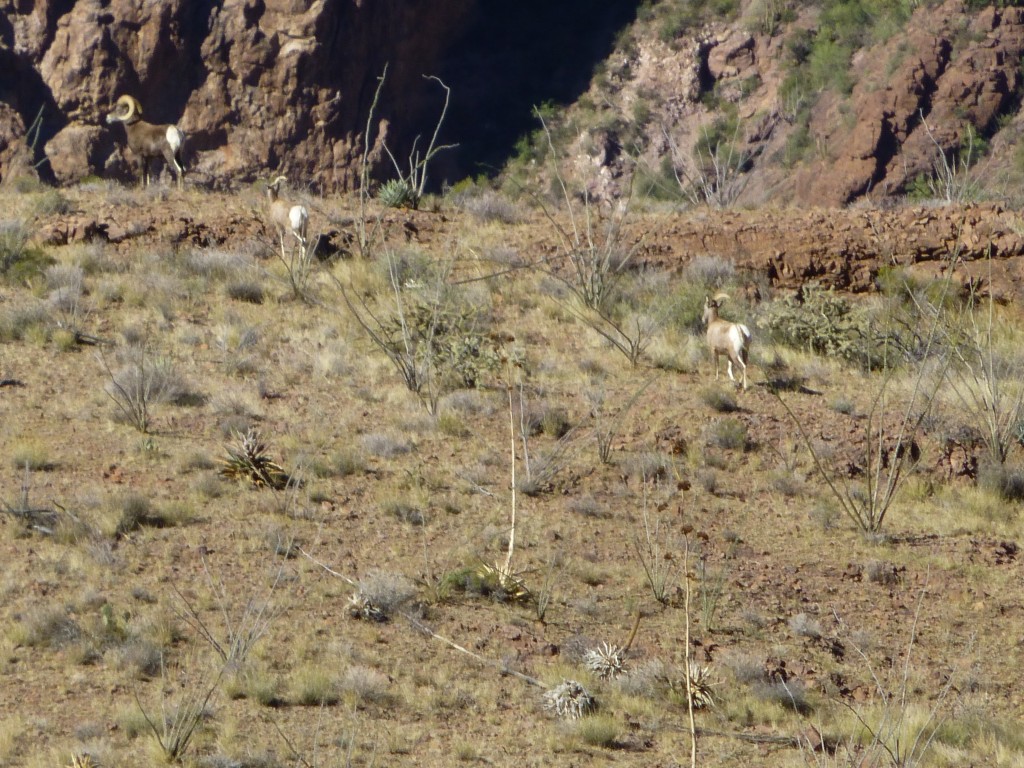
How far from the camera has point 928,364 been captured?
14.5 meters

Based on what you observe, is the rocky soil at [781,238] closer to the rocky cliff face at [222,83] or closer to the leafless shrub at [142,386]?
the leafless shrub at [142,386]

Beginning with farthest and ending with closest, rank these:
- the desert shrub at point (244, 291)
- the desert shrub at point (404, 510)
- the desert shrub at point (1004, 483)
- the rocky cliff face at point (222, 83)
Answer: the rocky cliff face at point (222, 83), the desert shrub at point (244, 291), the desert shrub at point (1004, 483), the desert shrub at point (404, 510)

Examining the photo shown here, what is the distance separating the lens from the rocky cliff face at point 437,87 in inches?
1614

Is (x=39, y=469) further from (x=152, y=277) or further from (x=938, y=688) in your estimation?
(x=938, y=688)

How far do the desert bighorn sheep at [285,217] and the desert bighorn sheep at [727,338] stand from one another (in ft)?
15.7

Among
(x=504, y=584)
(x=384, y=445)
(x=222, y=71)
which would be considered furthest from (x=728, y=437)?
(x=222, y=71)

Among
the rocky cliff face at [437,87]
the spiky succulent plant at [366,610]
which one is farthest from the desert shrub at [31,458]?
the rocky cliff face at [437,87]

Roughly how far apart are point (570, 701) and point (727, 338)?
19.7 ft

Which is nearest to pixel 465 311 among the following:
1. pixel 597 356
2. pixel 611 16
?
pixel 597 356

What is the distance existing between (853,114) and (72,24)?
24.5 m

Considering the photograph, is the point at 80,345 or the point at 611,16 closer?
the point at 80,345

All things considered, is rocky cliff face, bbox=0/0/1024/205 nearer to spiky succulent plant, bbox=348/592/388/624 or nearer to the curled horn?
the curled horn

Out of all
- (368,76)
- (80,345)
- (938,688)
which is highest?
(938,688)

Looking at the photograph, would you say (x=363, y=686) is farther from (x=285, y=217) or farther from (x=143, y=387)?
(x=285, y=217)
